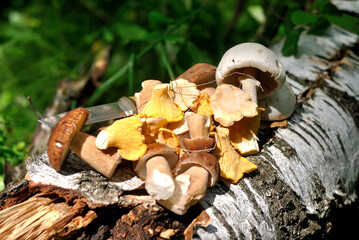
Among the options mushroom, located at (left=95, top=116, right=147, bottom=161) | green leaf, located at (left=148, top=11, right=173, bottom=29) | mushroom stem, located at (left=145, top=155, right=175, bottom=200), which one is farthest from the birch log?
green leaf, located at (left=148, top=11, right=173, bottom=29)

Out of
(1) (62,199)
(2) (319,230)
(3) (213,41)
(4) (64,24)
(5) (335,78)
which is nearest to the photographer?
(1) (62,199)

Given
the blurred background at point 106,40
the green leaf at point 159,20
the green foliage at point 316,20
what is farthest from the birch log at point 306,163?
the green leaf at point 159,20

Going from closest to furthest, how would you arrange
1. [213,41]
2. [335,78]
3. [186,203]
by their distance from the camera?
[186,203] → [335,78] → [213,41]

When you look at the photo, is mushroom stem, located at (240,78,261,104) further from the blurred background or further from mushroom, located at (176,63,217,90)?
the blurred background

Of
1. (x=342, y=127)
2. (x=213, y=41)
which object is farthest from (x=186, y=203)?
(x=213, y=41)

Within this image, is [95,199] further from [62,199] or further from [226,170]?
[226,170]

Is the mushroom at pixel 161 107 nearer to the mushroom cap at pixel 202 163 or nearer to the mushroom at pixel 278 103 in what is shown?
the mushroom cap at pixel 202 163
